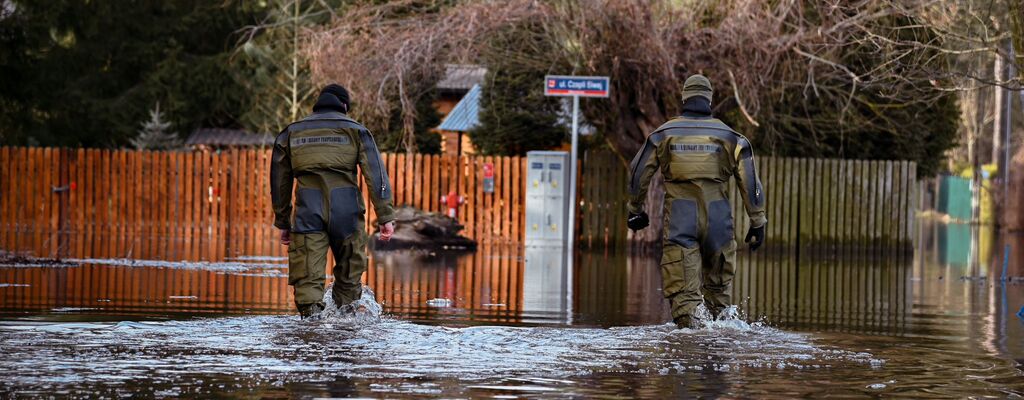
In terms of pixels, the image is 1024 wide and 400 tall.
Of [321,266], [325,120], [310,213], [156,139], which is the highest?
[156,139]

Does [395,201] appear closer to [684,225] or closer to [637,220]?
[637,220]

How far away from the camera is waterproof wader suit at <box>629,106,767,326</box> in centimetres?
1070

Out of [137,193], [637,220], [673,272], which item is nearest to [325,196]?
[637,220]

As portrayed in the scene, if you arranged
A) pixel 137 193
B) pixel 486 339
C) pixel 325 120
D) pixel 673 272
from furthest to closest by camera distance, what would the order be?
pixel 137 193
pixel 325 120
pixel 673 272
pixel 486 339

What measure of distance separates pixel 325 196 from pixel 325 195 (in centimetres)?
1

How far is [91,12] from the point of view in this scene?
51125 mm

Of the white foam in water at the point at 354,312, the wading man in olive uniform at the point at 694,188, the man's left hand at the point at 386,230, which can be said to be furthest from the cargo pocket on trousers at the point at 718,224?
the white foam in water at the point at 354,312

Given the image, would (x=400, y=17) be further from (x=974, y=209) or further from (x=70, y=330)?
(x=974, y=209)

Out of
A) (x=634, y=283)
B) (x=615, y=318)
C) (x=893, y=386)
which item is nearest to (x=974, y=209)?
(x=634, y=283)

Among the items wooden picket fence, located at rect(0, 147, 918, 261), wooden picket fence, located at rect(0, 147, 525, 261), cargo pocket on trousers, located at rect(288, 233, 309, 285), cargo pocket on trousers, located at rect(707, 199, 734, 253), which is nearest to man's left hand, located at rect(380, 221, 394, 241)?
cargo pocket on trousers, located at rect(288, 233, 309, 285)

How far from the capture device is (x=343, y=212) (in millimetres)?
10875

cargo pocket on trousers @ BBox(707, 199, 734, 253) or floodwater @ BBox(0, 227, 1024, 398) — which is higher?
cargo pocket on trousers @ BBox(707, 199, 734, 253)

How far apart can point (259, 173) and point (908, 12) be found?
12.3 m

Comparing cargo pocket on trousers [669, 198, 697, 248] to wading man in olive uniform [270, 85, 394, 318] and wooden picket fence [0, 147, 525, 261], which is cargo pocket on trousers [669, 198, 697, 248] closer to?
wading man in olive uniform [270, 85, 394, 318]
